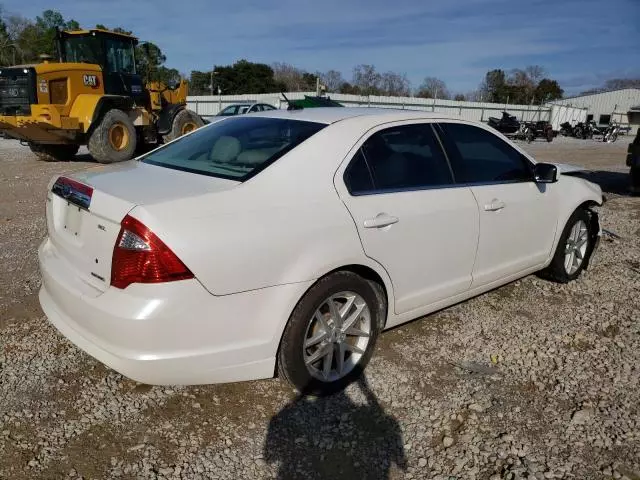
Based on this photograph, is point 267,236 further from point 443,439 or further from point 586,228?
point 586,228

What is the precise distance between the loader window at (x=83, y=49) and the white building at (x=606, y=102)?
5143cm

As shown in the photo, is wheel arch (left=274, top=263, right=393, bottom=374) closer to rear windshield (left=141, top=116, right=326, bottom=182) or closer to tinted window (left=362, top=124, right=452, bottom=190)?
tinted window (left=362, top=124, right=452, bottom=190)

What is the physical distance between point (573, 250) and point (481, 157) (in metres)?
1.64

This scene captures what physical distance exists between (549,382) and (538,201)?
59.9 inches

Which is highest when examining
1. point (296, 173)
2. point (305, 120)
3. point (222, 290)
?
point (305, 120)

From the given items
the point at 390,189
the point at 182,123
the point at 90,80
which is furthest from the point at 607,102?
the point at 390,189

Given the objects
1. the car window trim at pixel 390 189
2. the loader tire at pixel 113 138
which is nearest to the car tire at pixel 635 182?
the car window trim at pixel 390 189

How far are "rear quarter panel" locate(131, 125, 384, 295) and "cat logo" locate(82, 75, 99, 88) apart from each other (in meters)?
10.8

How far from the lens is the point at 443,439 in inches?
101

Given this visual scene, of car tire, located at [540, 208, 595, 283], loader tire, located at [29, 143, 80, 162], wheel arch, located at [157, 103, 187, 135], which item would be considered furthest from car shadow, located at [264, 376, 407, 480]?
loader tire, located at [29, 143, 80, 162]

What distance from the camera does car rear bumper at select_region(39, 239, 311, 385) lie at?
7.36ft

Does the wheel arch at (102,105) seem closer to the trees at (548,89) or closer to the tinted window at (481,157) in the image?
the tinted window at (481,157)

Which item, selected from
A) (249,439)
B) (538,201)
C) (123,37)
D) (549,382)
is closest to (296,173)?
(249,439)

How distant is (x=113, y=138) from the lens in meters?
12.3
